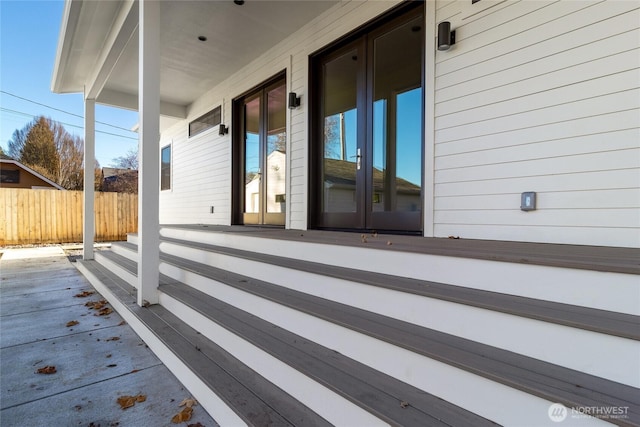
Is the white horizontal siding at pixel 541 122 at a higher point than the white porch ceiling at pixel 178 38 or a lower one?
lower

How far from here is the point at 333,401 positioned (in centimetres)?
120

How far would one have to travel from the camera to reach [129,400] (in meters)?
1.63

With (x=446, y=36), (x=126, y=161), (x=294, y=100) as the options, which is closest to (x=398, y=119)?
(x=446, y=36)

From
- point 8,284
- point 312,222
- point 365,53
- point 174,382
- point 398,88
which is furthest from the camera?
point 8,284

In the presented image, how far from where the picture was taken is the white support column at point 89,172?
5.30m

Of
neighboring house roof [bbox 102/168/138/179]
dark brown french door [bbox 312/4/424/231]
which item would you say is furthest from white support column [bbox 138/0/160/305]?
neighboring house roof [bbox 102/168/138/179]

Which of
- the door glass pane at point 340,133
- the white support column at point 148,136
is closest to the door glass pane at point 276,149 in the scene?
the door glass pane at point 340,133

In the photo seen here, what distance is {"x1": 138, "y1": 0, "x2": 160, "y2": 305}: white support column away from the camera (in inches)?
103

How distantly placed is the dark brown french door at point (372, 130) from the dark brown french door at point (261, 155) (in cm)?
90

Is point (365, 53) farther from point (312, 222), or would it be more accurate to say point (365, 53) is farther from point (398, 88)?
point (312, 222)

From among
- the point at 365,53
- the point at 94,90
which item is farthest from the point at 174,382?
the point at 94,90

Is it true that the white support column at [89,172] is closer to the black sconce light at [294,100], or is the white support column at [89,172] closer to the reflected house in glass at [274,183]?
the reflected house in glass at [274,183]

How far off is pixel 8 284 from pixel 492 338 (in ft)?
19.2

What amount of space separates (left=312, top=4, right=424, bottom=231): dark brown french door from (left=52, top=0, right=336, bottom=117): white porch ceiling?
0.79 metres
